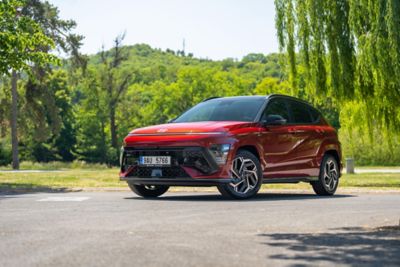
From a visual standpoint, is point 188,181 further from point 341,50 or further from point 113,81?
point 113,81

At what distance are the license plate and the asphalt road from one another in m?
0.63

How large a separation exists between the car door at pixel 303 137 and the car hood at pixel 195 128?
61.6 inches

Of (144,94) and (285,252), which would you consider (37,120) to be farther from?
(144,94)

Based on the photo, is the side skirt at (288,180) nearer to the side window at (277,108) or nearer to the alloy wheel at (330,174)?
the alloy wheel at (330,174)

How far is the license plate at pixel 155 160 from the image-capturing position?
13.4 metres

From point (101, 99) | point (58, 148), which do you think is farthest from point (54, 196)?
point (58, 148)

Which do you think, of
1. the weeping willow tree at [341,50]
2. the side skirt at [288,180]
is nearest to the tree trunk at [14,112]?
the weeping willow tree at [341,50]

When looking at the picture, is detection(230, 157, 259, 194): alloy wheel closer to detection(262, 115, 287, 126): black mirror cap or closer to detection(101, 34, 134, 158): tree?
detection(262, 115, 287, 126): black mirror cap

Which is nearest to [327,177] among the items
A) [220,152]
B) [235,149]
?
[235,149]

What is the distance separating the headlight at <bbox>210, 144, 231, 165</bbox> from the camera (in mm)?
13156

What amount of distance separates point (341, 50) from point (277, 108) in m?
2.59

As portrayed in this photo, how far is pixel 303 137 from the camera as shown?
15.2 metres

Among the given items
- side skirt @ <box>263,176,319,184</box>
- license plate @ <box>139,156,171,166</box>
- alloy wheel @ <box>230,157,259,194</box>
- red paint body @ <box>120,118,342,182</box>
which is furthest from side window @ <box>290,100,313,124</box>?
license plate @ <box>139,156,171,166</box>

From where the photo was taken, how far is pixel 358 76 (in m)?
17.1
